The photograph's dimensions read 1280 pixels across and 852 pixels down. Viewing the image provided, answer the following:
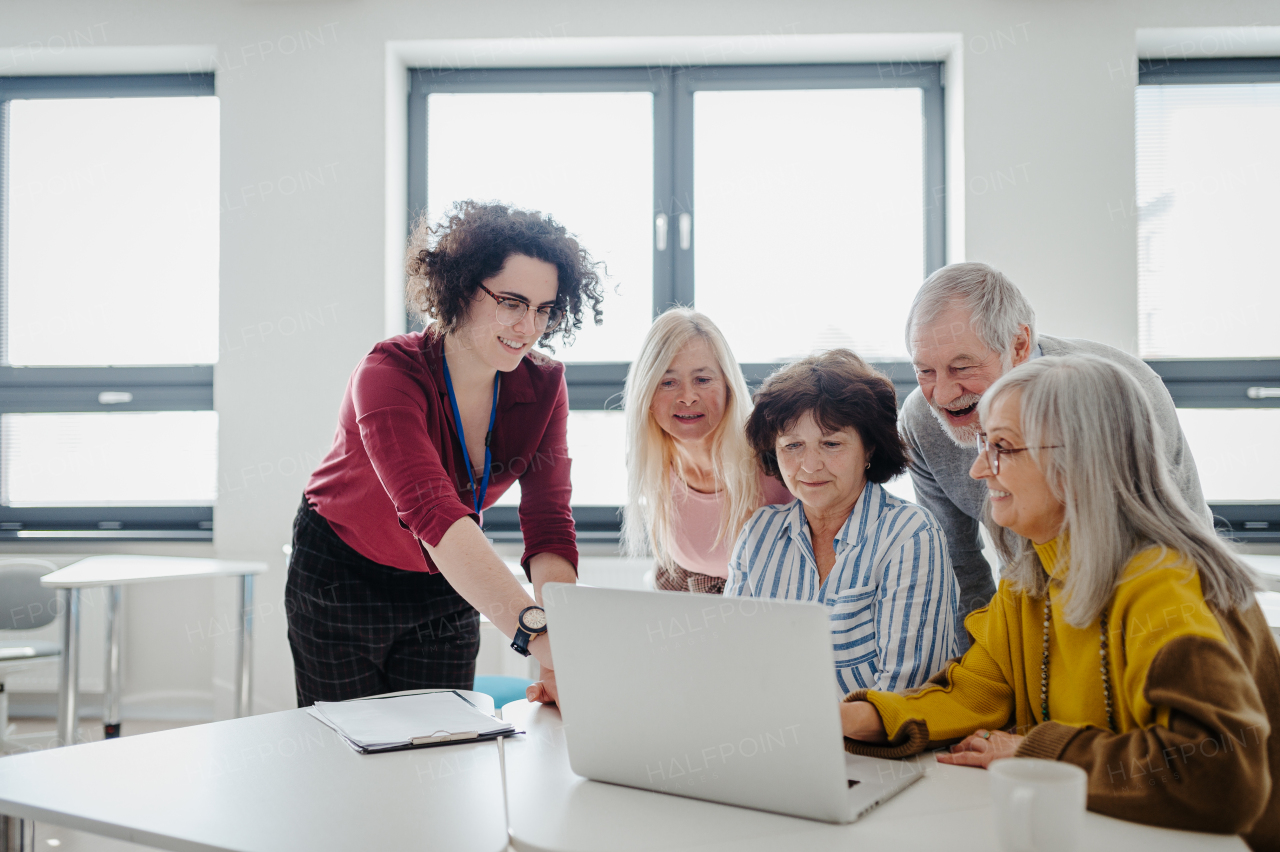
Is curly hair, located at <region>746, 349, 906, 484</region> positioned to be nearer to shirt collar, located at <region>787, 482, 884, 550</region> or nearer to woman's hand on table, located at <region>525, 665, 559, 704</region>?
shirt collar, located at <region>787, 482, 884, 550</region>

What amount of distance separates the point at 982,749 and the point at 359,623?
1.15m

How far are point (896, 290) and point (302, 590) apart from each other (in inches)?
106

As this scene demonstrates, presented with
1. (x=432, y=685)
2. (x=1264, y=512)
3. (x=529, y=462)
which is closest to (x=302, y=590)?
(x=432, y=685)

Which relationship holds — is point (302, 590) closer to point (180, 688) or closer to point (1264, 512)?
point (180, 688)

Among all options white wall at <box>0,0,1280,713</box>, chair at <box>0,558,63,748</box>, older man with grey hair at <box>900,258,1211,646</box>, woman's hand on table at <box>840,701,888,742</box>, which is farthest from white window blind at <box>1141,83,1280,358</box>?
chair at <box>0,558,63,748</box>

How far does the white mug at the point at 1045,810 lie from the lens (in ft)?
2.24

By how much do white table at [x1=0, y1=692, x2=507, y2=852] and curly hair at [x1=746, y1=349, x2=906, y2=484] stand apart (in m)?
0.77

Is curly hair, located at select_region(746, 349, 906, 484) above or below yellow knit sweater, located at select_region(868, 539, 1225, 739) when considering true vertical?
above

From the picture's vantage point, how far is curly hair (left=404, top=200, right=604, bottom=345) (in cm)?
153

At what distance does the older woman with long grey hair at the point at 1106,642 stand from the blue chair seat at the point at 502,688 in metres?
1.28

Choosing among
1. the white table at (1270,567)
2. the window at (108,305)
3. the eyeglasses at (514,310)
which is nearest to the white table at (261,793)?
the eyeglasses at (514,310)

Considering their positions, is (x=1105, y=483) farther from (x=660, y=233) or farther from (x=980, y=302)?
(x=660, y=233)

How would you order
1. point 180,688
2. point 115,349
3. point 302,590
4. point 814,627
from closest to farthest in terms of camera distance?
point 814,627, point 302,590, point 180,688, point 115,349

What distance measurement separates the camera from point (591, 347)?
356 centimetres
